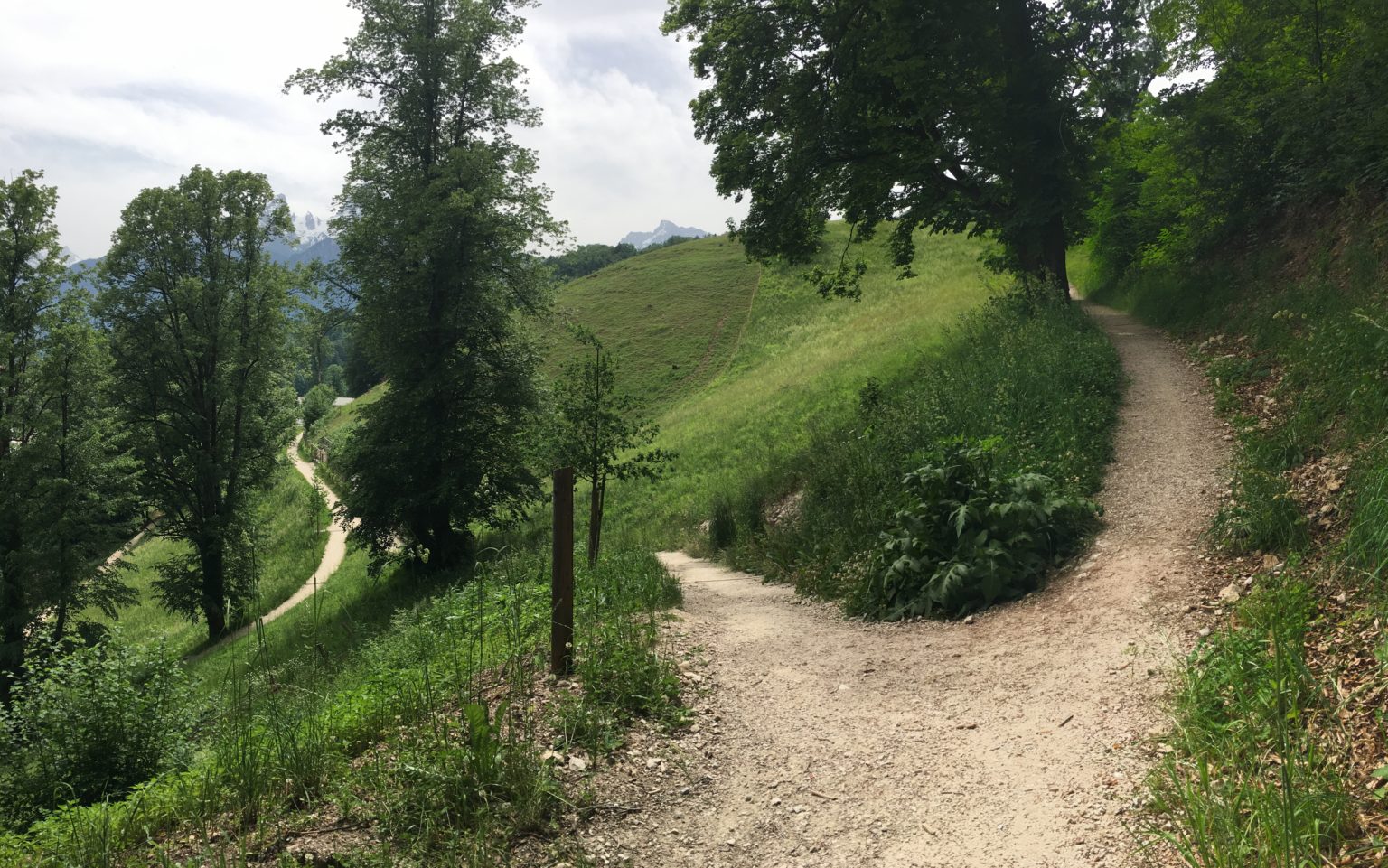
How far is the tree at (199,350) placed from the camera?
81.0 ft

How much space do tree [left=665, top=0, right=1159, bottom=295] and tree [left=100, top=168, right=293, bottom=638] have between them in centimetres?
1703

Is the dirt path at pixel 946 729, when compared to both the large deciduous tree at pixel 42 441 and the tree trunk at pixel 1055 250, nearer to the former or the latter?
the tree trunk at pixel 1055 250

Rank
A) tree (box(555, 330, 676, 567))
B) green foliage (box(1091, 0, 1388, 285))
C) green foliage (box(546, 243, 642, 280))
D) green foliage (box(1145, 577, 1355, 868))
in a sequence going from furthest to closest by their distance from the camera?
green foliage (box(546, 243, 642, 280))
tree (box(555, 330, 676, 567))
green foliage (box(1091, 0, 1388, 285))
green foliage (box(1145, 577, 1355, 868))

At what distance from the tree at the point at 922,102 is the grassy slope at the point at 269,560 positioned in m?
15.8

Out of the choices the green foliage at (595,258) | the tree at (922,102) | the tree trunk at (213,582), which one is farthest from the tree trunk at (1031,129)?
the green foliage at (595,258)

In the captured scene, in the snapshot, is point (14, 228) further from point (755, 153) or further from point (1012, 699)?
point (1012, 699)

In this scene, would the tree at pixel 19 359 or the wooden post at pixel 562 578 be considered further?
the tree at pixel 19 359

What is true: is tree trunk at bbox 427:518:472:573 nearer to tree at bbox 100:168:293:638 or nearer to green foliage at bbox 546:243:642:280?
tree at bbox 100:168:293:638

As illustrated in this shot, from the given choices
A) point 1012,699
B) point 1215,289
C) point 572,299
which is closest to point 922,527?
point 1012,699

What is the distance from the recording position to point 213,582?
26.0 m

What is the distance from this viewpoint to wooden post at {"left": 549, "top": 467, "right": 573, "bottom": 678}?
572 centimetres

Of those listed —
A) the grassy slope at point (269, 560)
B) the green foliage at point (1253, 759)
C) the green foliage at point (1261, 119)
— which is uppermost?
the green foliage at point (1261, 119)

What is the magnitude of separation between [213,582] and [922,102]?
2648 centimetres

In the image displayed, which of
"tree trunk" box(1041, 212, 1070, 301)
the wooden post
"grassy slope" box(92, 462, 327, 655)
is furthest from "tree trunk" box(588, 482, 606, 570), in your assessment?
"tree trunk" box(1041, 212, 1070, 301)
